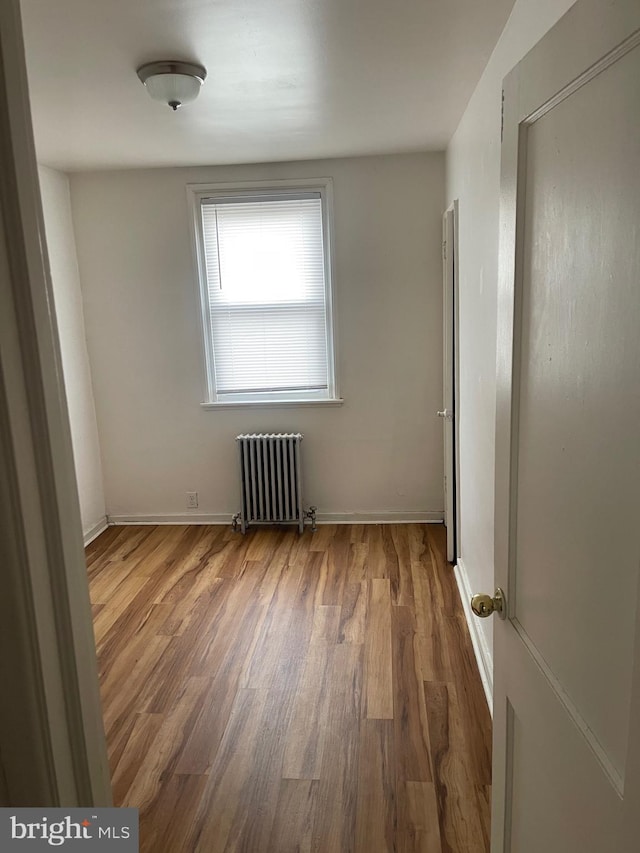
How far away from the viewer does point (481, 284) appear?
258 cm

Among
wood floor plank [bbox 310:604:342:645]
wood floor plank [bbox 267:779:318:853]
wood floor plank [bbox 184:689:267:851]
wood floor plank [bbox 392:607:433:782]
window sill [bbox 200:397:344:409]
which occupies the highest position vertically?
window sill [bbox 200:397:344:409]

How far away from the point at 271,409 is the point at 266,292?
2.77 ft

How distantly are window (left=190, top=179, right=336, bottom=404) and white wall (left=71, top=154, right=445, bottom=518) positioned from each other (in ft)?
0.34

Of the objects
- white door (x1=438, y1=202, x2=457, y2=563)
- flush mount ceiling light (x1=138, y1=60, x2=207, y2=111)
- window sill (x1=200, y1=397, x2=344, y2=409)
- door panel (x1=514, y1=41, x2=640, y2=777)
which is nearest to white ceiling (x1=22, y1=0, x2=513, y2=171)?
flush mount ceiling light (x1=138, y1=60, x2=207, y2=111)

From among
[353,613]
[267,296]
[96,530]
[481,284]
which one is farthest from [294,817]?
[267,296]

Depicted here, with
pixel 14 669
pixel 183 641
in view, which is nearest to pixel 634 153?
pixel 14 669

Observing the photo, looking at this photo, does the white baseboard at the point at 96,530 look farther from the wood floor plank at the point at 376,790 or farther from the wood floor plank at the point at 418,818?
the wood floor plank at the point at 418,818

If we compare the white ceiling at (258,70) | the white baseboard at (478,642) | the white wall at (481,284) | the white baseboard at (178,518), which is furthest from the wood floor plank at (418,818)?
the white baseboard at (178,518)

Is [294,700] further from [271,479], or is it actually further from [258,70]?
[258,70]

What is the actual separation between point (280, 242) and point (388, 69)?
1.85 meters

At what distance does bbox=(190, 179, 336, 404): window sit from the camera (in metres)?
4.10

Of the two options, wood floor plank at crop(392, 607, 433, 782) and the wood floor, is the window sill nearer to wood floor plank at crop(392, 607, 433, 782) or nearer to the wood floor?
the wood floor

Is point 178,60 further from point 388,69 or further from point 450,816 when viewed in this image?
point 450,816

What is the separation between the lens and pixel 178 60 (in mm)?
2193
